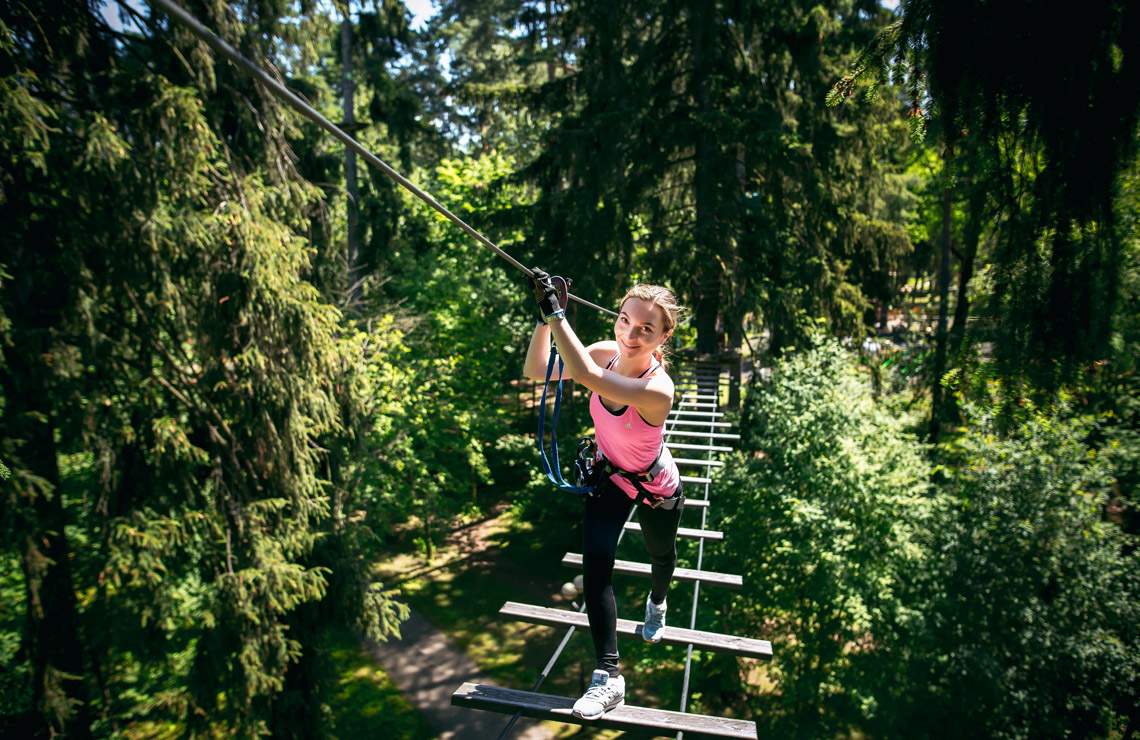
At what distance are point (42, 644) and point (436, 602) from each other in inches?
311

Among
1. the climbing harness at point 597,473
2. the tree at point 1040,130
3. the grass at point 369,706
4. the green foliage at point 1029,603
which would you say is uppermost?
the tree at point 1040,130

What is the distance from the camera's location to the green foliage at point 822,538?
7.98 m

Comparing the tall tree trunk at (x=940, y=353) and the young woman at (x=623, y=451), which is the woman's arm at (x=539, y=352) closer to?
the young woman at (x=623, y=451)

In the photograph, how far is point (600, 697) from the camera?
252cm

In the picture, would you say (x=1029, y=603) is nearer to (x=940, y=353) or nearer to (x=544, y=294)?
(x=940, y=353)

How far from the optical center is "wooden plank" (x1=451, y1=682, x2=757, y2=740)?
2529 mm

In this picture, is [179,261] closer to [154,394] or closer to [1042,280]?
[154,394]

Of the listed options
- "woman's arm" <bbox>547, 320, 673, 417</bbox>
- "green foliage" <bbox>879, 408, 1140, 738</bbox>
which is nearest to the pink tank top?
"woman's arm" <bbox>547, 320, 673, 417</bbox>

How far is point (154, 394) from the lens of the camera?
6.29 metres

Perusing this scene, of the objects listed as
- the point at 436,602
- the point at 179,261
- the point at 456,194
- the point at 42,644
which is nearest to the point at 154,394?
the point at 179,261

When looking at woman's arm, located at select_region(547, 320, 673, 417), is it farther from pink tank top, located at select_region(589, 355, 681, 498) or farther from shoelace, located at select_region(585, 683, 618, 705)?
shoelace, located at select_region(585, 683, 618, 705)

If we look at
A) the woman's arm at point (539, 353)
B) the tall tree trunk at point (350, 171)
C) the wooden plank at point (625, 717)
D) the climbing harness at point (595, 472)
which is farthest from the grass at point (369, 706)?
the woman's arm at point (539, 353)

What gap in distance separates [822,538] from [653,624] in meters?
5.61

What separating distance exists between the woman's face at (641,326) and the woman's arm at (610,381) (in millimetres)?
148
